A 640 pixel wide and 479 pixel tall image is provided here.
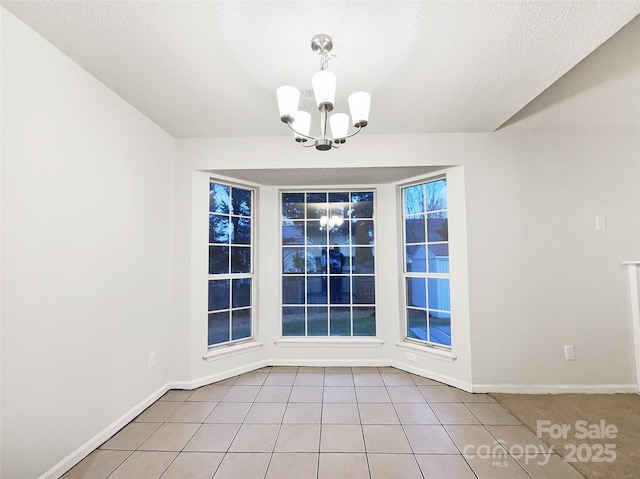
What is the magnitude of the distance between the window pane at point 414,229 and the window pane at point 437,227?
85 mm

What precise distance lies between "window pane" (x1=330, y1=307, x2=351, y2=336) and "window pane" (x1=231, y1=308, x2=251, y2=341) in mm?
973

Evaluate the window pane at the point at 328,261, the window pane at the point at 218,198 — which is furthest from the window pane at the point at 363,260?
the window pane at the point at 218,198

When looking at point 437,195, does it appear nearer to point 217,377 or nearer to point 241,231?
point 241,231

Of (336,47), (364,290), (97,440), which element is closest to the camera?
(336,47)

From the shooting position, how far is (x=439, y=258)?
3.20m

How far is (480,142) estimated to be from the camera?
2945mm

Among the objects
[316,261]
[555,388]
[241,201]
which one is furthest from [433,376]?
[241,201]

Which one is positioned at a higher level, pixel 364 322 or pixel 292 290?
pixel 292 290

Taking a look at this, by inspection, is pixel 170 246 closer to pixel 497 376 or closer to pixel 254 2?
pixel 254 2

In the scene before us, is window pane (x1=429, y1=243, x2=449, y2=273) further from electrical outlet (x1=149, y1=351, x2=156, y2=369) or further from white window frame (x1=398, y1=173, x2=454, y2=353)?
electrical outlet (x1=149, y1=351, x2=156, y2=369)

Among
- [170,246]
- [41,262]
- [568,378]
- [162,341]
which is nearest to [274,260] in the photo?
[170,246]

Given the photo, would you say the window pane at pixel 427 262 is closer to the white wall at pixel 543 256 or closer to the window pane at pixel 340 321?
the white wall at pixel 543 256

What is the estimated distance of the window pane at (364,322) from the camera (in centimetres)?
357

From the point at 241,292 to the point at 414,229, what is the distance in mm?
2080
